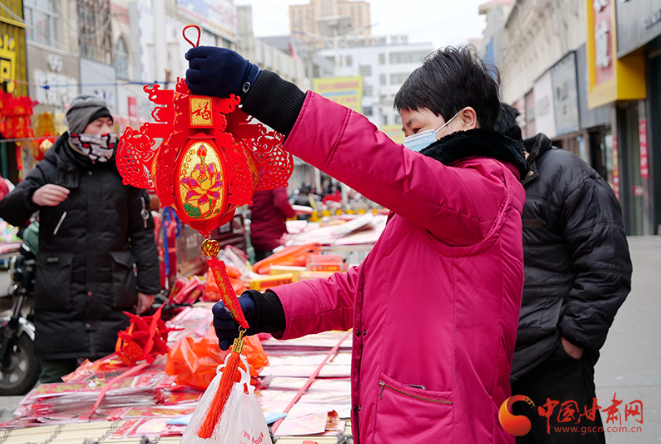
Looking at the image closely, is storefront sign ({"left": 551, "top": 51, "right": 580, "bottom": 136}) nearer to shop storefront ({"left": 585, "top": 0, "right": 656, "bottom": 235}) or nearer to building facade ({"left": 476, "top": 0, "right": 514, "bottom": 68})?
shop storefront ({"left": 585, "top": 0, "right": 656, "bottom": 235})

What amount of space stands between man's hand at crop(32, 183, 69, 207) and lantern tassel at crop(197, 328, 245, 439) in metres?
2.15

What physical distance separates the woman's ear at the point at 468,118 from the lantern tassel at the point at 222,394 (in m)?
0.86

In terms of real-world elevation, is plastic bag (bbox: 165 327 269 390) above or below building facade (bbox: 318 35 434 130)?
below

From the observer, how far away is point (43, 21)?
12.9 metres

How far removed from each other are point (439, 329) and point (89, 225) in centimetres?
270

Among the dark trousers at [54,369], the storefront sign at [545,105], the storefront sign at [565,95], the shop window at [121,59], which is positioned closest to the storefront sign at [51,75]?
the shop window at [121,59]

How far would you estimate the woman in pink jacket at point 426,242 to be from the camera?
1.23 metres

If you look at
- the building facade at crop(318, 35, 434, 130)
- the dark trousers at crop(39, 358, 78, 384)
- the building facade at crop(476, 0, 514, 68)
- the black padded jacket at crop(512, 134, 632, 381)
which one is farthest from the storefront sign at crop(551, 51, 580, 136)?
the building facade at crop(318, 35, 434, 130)

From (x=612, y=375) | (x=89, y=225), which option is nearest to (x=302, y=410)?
(x=89, y=225)

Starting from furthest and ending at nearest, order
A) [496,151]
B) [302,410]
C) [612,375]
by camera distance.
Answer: [612,375]
[302,410]
[496,151]

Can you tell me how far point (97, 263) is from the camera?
349 centimetres

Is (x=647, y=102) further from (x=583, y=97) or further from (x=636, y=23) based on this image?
(x=583, y=97)

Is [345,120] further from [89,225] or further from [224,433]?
[89,225]

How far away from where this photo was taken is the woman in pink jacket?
123 centimetres
